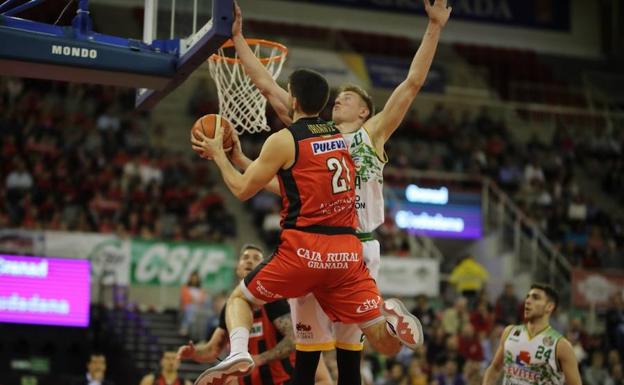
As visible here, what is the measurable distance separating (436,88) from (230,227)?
10.5 m

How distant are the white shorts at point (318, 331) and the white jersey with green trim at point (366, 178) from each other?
46 cm

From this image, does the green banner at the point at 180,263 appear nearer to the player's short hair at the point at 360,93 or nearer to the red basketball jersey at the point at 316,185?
the player's short hair at the point at 360,93

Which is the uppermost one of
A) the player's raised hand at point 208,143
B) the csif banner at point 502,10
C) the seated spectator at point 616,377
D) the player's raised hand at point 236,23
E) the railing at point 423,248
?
the csif banner at point 502,10

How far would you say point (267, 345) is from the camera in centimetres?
893

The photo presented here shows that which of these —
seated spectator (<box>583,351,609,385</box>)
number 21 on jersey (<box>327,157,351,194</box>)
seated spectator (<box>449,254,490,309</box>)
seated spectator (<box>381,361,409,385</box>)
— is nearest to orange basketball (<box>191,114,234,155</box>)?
number 21 on jersey (<box>327,157,351,194</box>)

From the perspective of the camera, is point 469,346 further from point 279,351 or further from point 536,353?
point 279,351

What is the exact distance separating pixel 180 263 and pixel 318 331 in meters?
12.1

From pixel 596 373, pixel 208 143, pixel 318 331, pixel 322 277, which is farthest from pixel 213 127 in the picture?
pixel 596 373

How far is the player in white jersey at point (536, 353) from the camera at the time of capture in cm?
920

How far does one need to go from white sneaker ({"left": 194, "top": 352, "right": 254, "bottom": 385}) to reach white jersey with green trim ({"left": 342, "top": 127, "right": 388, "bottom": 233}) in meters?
1.50

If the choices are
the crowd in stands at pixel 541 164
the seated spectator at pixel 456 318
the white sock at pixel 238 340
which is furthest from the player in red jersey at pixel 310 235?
the crowd in stands at pixel 541 164

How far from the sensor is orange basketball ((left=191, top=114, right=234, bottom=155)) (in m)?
6.96

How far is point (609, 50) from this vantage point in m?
32.7

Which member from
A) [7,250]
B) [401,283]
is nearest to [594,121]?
[401,283]
